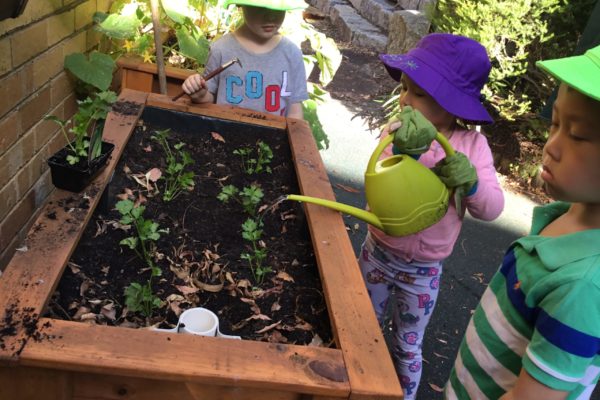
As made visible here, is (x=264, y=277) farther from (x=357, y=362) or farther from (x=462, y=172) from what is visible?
(x=462, y=172)

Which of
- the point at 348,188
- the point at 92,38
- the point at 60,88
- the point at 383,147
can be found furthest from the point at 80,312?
the point at 348,188

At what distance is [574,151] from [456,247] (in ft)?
9.36

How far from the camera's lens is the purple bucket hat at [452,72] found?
1.71m

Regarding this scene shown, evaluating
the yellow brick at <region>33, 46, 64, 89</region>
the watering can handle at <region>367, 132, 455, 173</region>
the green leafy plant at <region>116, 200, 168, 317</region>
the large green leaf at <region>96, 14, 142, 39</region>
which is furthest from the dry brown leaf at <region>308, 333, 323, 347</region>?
the large green leaf at <region>96, 14, 142, 39</region>

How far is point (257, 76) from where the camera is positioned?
2.45 metres

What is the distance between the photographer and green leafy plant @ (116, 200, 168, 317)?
4.24 ft

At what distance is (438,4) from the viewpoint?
5598 mm

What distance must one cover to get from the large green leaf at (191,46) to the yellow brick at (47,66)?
0.79 m

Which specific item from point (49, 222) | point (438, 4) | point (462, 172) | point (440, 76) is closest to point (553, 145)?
point (462, 172)

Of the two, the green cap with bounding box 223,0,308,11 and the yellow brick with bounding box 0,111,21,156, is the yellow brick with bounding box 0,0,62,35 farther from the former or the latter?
the green cap with bounding box 223,0,308,11

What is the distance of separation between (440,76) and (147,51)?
7.16ft

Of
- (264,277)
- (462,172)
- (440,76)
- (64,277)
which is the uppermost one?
(440,76)

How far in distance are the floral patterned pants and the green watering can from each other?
1.50ft

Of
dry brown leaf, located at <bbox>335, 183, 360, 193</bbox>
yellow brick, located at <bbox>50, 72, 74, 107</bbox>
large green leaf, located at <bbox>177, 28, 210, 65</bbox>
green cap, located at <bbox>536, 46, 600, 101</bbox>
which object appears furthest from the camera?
dry brown leaf, located at <bbox>335, 183, 360, 193</bbox>
